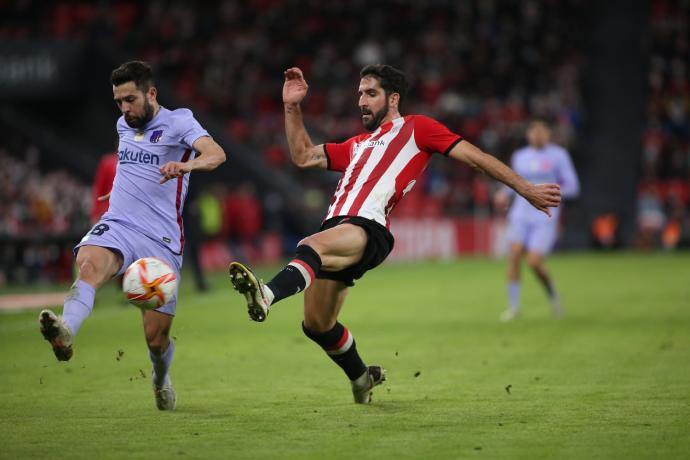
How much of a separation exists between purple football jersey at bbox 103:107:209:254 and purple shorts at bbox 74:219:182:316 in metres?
0.04

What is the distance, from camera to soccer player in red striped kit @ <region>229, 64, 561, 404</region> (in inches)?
293

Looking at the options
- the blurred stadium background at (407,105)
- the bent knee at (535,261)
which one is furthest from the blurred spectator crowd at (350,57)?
the bent knee at (535,261)

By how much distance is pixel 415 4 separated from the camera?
120ft

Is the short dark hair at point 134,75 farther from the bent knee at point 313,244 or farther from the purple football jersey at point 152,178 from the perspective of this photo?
the bent knee at point 313,244

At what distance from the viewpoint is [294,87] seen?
826 cm

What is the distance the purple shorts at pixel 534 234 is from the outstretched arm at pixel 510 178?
719 centimetres

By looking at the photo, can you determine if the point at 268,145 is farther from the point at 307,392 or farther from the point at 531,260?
the point at 307,392

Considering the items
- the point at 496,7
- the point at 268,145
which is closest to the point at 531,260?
the point at 268,145

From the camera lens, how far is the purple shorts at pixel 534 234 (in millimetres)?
14680

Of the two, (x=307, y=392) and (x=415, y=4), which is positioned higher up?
(x=415, y=4)

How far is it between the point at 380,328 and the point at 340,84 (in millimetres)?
20556

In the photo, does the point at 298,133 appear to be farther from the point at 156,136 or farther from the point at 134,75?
the point at 134,75

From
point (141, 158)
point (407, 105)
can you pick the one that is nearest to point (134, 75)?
point (141, 158)

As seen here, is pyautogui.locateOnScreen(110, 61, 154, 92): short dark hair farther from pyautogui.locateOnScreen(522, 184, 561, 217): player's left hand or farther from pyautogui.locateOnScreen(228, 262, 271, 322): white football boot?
pyautogui.locateOnScreen(522, 184, 561, 217): player's left hand
